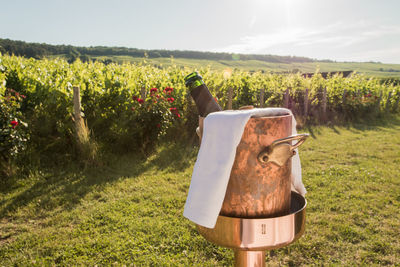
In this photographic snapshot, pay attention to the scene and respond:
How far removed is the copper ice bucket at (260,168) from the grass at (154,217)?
→ 8.04 feet

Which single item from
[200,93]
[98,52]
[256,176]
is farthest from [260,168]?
[98,52]

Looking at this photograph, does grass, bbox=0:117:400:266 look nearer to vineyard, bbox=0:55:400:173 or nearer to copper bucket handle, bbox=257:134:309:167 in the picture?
vineyard, bbox=0:55:400:173

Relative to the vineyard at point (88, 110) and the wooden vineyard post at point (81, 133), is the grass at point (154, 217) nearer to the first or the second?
the wooden vineyard post at point (81, 133)

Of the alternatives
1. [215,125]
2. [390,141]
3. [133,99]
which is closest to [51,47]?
[133,99]

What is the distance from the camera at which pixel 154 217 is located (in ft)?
14.7

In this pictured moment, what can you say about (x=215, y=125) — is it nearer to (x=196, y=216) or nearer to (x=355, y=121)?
(x=196, y=216)

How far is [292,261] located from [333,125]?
418 inches

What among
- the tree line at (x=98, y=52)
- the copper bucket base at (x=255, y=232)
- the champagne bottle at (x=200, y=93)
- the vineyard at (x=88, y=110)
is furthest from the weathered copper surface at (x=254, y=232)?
the tree line at (x=98, y=52)

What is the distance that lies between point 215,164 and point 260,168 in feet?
0.61

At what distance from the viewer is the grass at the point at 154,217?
353 centimetres

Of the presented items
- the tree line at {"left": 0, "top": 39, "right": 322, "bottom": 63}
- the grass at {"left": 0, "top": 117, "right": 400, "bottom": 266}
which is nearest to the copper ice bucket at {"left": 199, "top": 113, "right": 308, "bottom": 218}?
the grass at {"left": 0, "top": 117, "right": 400, "bottom": 266}

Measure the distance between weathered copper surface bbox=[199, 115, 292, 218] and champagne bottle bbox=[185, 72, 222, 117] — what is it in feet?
2.02

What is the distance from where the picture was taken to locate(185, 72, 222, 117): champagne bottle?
5.59ft

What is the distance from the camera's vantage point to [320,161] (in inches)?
291
